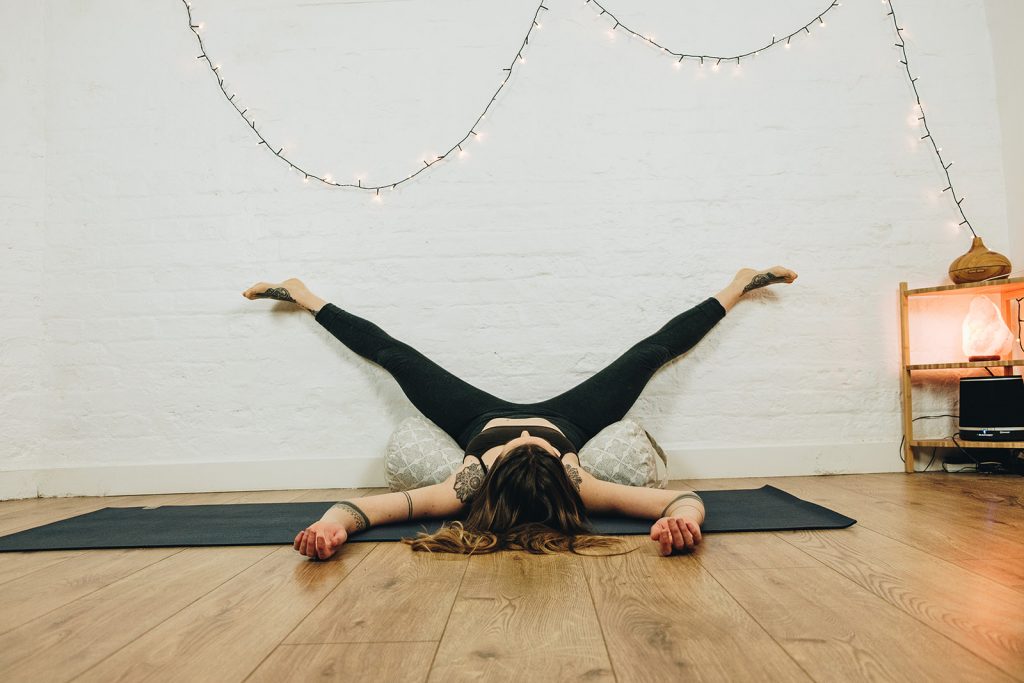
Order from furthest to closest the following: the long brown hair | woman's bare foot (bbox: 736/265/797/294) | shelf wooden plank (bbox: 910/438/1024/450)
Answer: woman's bare foot (bbox: 736/265/797/294) < shelf wooden plank (bbox: 910/438/1024/450) < the long brown hair

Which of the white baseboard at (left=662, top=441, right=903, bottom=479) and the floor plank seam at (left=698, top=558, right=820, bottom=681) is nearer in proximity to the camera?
the floor plank seam at (left=698, top=558, right=820, bottom=681)

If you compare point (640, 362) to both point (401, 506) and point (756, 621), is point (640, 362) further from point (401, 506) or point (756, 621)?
point (756, 621)

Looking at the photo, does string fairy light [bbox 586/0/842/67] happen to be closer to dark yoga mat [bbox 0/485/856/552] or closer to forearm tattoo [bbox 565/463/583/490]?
dark yoga mat [bbox 0/485/856/552]

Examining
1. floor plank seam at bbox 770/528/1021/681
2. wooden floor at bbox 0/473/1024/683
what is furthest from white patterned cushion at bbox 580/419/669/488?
floor plank seam at bbox 770/528/1021/681

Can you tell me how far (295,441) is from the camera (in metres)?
2.85

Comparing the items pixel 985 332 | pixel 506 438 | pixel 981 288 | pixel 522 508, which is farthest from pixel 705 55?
pixel 522 508

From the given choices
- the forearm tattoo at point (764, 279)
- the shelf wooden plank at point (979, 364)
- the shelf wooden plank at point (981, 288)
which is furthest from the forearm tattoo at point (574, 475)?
the shelf wooden plank at point (981, 288)

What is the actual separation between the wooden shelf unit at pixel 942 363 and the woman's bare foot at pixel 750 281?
21.7 inches

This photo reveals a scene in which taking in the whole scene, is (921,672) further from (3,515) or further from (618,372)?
(3,515)

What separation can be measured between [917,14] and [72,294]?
432 centimetres

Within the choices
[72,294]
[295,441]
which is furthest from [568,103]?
[72,294]

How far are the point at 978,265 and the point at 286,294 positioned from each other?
3079 mm

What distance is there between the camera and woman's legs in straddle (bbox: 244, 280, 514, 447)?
8.44 feet

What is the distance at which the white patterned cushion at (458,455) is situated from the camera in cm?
227
